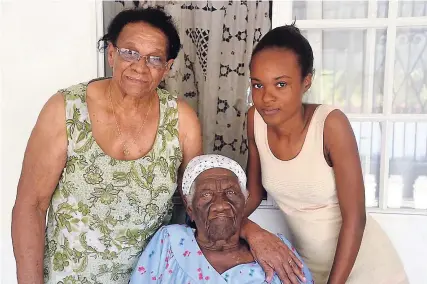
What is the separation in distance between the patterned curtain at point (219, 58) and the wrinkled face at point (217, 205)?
1293 millimetres

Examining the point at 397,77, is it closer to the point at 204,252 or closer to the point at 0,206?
the point at 204,252

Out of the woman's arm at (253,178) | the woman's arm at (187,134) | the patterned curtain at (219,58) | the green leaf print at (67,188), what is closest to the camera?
the green leaf print at (67,188)

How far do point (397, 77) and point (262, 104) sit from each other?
1.20 m

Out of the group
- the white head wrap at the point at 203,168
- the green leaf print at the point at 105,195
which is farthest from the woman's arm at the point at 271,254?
the green leaf print at the point at 105,195

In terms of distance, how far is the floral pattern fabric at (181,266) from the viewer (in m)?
1.54

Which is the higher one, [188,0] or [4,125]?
[188,0]

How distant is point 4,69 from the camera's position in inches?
92.5

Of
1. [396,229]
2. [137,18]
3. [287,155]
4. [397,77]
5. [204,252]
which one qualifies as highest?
[137,18]

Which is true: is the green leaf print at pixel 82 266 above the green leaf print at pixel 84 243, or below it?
below

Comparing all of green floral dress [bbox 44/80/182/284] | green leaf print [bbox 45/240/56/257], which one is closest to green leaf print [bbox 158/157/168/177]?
green floral dress [bbox 44/80/182/284]

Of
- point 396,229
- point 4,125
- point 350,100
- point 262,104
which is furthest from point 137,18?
point 396,229

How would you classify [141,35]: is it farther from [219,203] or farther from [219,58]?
[219,58]

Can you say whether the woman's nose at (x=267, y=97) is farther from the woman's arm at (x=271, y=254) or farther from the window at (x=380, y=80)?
the window at (x=380, y=80)

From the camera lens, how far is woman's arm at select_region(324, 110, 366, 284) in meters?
1.63
